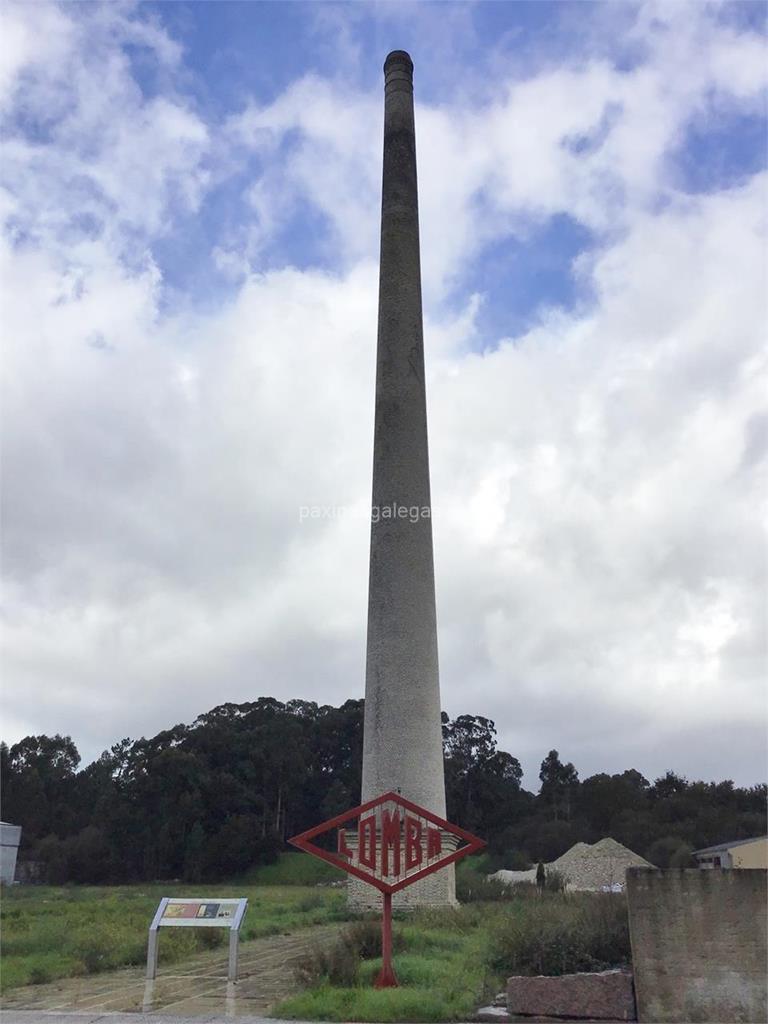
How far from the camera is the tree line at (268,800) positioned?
52.9 m

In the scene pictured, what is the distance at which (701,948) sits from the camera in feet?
26.5

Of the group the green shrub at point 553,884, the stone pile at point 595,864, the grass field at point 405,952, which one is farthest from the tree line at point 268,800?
the grass field at point 405,952

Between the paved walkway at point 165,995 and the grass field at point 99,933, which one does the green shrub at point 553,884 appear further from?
the paved walkway at point 165,995

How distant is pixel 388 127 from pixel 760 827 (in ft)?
146

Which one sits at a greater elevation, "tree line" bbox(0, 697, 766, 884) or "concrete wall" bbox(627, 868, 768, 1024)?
"tree line" bbox(0, 697, 766, 884)

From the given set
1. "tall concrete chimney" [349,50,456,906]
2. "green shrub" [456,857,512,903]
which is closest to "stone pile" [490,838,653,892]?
"green shrub" [456,857,512,903]

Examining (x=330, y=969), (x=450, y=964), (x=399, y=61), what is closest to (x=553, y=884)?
(x=450, y=964)

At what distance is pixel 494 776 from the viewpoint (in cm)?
6359

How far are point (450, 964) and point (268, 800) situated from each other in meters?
53.3

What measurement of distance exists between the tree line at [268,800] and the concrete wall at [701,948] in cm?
3794

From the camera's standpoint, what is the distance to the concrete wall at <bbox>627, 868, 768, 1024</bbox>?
26.1 ft

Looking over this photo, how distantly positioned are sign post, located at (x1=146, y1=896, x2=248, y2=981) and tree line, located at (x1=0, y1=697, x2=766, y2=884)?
121 feet

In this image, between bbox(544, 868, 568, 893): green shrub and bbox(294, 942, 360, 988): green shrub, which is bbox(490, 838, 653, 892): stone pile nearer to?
bbox(544, 868, 568, 893): green shrub

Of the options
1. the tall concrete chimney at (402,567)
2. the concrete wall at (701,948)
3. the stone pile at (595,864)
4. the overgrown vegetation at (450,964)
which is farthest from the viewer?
the stone pile at (595,864)
